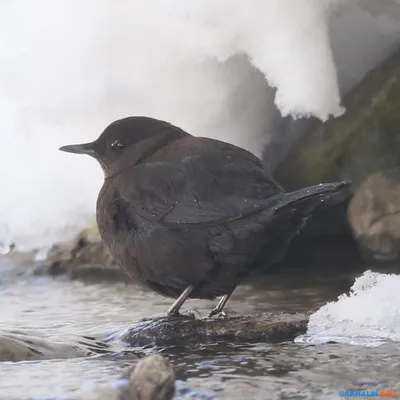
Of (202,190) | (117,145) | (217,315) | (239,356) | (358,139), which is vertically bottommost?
(239,356)

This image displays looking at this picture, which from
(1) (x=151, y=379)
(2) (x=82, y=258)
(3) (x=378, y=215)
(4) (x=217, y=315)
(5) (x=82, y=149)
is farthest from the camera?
(2) (x=82, y=258)

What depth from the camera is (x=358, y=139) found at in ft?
16.4

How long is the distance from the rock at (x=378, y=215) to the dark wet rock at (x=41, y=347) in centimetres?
225

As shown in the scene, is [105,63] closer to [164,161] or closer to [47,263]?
[47,263]

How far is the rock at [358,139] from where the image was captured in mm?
4922

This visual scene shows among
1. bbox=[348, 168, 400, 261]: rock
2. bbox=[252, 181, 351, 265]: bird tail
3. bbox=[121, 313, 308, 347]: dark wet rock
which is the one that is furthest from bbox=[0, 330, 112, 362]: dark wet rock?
bbox=[348, 168, 400, 261]: rock

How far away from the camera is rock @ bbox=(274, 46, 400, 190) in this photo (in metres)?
4.92

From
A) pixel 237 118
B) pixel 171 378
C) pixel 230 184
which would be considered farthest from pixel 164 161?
pixel 237 118

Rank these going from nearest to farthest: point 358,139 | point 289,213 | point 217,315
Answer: point 289,213 < point 217,315 < point 358,139

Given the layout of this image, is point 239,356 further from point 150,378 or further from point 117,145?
point 117,145

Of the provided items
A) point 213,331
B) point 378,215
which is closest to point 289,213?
point 213,331

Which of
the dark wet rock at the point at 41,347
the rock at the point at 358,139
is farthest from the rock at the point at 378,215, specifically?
the dark wet rock at the point at 41,347

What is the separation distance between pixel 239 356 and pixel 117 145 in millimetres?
1092

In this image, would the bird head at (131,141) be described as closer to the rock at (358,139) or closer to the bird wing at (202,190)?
the bird wing at (202,190)
